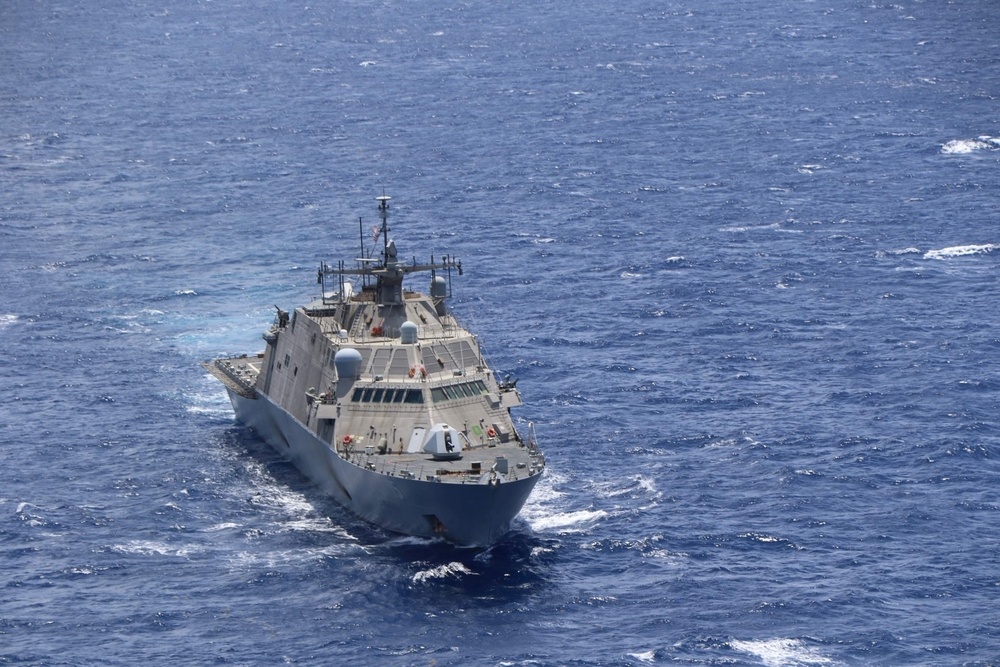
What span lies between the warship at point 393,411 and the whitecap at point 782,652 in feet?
53.6

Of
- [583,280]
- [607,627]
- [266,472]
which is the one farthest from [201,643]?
[583,280]

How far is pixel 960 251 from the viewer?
143125 mm

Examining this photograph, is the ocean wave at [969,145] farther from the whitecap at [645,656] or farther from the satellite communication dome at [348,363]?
the whitecap at [645,656]

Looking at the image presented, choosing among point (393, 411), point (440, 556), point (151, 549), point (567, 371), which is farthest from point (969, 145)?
point (151, 549)

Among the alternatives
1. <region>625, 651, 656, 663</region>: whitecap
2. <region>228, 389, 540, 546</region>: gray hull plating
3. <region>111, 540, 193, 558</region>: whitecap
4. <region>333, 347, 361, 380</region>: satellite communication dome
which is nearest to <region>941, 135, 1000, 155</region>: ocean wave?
<region>333, 347, 361, 380</region>: satellite communication dome

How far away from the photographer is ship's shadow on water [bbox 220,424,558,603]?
91.9 meters

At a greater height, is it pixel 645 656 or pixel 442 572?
pixel 442 572

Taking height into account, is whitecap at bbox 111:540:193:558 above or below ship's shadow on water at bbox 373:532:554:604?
above

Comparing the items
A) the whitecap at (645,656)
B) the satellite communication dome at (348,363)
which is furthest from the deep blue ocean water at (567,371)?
the satellite communication dome at (348,363)

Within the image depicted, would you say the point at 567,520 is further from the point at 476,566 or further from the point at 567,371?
the point at 567,371

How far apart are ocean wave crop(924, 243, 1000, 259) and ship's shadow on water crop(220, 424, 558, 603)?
55.5m

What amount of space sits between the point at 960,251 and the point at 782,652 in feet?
220

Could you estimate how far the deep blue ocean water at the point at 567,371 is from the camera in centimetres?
8800

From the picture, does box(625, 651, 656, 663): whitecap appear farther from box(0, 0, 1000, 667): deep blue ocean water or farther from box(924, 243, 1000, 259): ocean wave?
box(924, 243, 1000, 259): ocean wave
